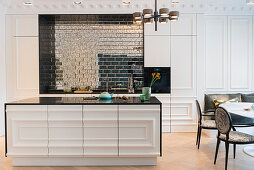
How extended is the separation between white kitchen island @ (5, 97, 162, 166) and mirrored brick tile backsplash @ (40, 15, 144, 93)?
256cm

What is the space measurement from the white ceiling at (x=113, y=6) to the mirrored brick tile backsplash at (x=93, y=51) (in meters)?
0.37

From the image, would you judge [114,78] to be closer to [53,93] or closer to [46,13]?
[53,93]

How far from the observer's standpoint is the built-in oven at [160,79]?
5.82 metres

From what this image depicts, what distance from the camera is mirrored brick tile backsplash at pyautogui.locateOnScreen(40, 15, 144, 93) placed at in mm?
6137

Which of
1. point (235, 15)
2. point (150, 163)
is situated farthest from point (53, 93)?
point (235, 15)

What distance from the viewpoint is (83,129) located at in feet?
11.9

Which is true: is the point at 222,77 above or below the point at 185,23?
below

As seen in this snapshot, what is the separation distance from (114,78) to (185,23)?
215cm

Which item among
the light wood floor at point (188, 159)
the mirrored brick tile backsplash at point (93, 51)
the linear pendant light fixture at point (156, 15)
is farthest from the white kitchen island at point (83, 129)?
the mirrored brick tile backsplash at point (93, 51)

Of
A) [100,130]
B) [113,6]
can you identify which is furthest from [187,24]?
[100,130]

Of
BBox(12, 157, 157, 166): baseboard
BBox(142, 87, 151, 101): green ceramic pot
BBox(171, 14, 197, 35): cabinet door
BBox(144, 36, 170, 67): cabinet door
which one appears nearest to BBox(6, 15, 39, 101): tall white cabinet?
BBox(12, 157, 157, 166): baseboard

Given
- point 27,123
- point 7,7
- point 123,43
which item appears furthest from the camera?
point 123,43

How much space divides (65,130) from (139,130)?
1089mm

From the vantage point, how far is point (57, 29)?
6.19 meters
